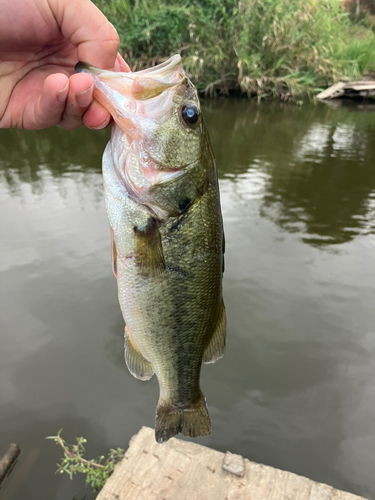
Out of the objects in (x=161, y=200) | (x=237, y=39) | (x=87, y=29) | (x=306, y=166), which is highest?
(x=237, y=39)

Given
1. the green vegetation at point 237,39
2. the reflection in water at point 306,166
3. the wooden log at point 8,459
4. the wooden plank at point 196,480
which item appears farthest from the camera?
the green vegetation at point 237,39

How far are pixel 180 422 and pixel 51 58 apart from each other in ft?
6.11

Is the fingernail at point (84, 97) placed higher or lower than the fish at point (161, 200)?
higher

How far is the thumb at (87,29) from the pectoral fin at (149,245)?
0.73m

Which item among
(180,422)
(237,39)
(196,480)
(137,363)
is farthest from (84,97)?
(237,39)

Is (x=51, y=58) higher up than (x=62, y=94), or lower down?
higher up

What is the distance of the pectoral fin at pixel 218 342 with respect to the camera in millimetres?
1627

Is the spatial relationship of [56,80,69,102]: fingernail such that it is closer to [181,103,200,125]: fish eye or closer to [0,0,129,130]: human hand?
[0,0,129,130]: human hand

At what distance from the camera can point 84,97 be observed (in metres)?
1.30

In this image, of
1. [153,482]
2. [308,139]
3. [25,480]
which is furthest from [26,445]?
[308,139]

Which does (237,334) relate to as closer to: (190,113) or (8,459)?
(8,459)

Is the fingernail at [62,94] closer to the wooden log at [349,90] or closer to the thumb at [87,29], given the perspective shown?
the thumb at [87,29]

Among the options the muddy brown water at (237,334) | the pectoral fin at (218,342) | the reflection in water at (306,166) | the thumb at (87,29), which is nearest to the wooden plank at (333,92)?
the reflection in water at (306,166)

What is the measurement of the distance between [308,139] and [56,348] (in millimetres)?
9895
